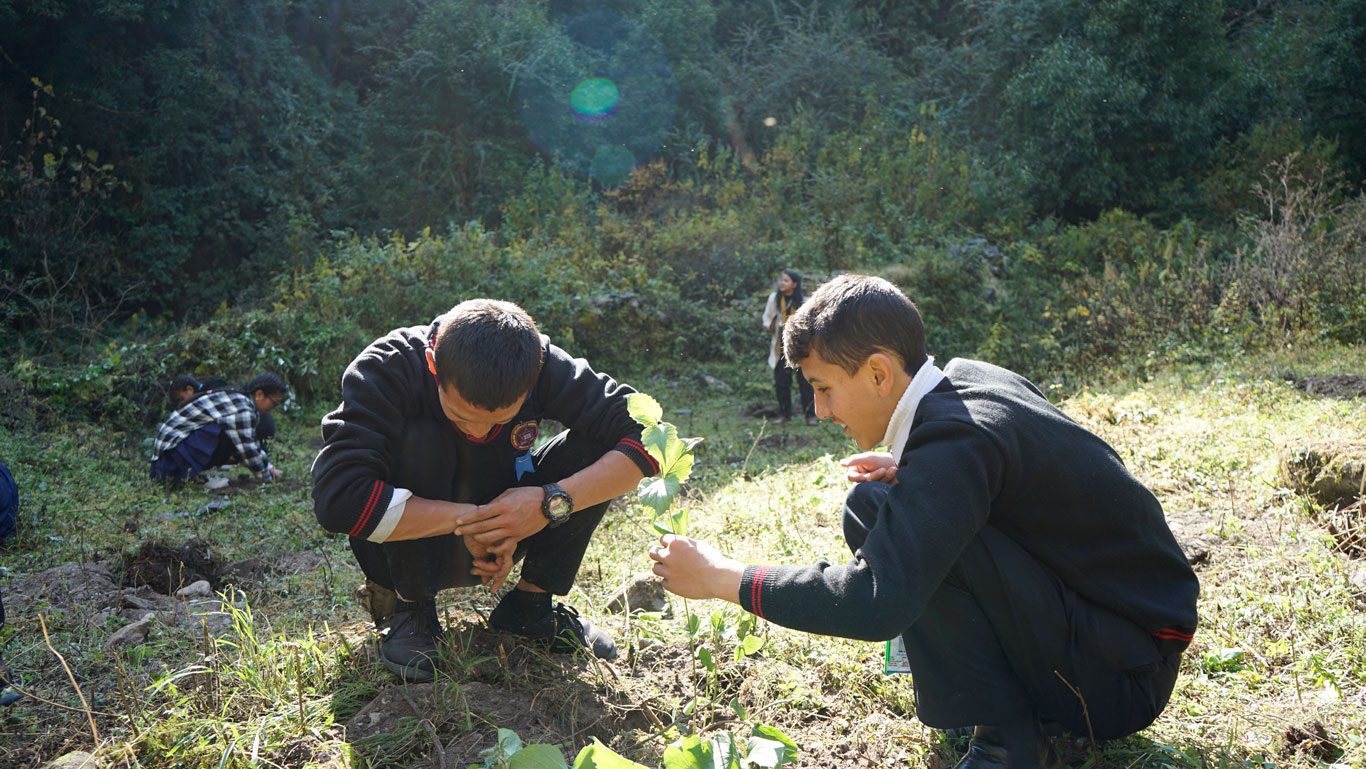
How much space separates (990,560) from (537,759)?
920 millimetres

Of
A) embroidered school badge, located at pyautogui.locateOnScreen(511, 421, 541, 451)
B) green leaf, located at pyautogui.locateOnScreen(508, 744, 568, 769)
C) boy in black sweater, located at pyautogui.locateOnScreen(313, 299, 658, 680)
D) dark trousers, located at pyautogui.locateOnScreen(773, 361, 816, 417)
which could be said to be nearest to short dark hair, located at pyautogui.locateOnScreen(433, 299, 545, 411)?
boy in black sweater, located at pyautogui.locateOnScreen(313, 299, 658, 680)

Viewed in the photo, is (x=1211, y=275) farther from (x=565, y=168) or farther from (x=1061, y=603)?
(x=565, y=168)

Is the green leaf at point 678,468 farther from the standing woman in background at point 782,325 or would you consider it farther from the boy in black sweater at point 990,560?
the standing woman in background at point 782,325

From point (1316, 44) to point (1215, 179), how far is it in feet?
7.12

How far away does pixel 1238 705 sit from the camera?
2277 millimetres

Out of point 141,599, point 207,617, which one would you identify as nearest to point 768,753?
point 207,617

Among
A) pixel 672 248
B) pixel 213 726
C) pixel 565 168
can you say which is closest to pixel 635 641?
pixel 213 726

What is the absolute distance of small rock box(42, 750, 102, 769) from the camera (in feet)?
6.81

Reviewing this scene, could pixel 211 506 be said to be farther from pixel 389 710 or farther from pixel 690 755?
pixel 690 755

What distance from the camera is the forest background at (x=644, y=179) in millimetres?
9078

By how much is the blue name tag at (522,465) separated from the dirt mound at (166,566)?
1.99 m

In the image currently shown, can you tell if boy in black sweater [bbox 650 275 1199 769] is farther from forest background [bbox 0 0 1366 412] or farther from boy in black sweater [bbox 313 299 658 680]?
forest background [bbox 0 0 1366 412]

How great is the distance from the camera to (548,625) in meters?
2.65

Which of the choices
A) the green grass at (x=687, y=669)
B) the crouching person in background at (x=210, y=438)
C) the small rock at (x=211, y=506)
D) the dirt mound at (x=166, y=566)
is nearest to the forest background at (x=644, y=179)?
the crouching person in background at (x=210, y=438)
